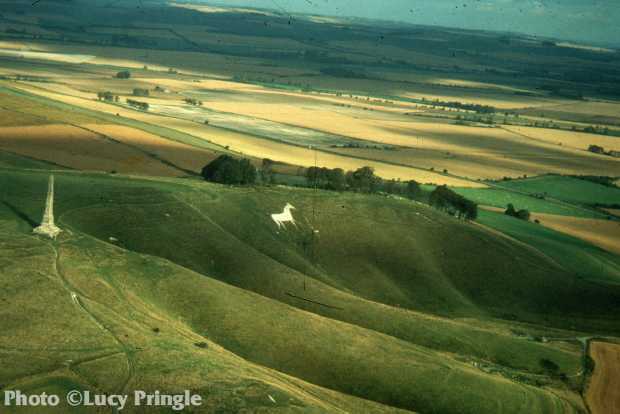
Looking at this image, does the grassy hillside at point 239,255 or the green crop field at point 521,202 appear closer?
the grassy hillside at point 239,255

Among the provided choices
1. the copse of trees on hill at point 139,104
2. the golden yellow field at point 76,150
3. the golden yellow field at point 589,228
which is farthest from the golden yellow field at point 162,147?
the golden yellow field at point 589,228

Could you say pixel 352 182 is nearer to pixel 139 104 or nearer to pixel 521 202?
pixel 521 202

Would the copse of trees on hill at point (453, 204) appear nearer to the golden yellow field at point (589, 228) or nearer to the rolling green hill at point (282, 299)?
the rolling green hill at point (282, 299)

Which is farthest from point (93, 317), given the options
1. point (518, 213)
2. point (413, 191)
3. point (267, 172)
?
point (518, 213)

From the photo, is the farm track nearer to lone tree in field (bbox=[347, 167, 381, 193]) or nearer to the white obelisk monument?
the white obelisk monument

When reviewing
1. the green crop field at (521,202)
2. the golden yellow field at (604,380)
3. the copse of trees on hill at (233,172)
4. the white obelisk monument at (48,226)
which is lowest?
the golden yellow field at (604,380)

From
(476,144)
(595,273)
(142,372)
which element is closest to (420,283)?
(595,273)
